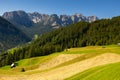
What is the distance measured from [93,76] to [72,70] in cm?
2035

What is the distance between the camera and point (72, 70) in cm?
6712

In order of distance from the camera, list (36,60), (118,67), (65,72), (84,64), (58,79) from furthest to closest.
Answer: (36,60)
(84,64)
(65,72)
(58,79)
(118,67)

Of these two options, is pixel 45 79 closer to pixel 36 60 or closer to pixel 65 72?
pixel 65 72

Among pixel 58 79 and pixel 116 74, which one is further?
pixel 58 79

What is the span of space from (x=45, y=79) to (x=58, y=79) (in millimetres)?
3348

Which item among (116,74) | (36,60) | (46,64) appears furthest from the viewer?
(36,60)

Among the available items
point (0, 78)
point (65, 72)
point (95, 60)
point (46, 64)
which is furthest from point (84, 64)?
point (46, 64)

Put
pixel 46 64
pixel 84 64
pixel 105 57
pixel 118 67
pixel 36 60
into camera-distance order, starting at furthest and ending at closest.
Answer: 1. pixel 36 60
2. pixel 46 64
3. pixel 105 57
4. pixel 84 64
5. pixel 118 67

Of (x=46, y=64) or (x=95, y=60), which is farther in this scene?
(x=46, y=64)

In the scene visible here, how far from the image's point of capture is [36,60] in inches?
6083

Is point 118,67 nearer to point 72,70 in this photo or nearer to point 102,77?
point 102,77

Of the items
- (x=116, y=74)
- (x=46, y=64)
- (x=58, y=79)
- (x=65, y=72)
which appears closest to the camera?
(x=116, y=74)

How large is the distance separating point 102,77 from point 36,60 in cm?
11189

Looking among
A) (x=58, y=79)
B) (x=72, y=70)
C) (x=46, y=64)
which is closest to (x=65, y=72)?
(x=72, y=70)
